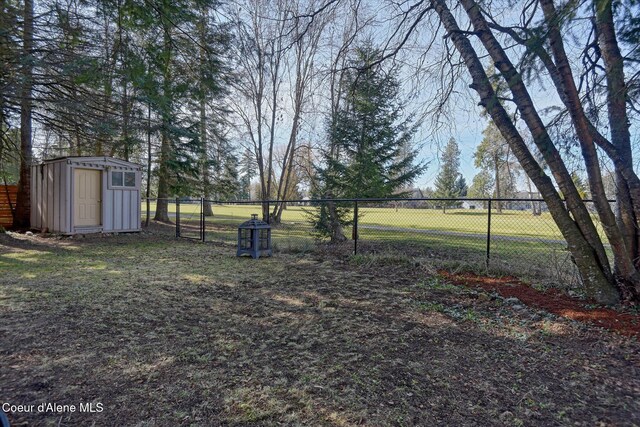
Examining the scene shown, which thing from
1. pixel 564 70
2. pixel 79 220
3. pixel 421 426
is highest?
pixel 564 70

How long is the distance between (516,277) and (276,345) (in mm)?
3705

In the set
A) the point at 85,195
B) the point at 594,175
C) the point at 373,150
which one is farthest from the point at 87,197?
the point at 594,175

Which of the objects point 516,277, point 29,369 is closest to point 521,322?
point 516,277

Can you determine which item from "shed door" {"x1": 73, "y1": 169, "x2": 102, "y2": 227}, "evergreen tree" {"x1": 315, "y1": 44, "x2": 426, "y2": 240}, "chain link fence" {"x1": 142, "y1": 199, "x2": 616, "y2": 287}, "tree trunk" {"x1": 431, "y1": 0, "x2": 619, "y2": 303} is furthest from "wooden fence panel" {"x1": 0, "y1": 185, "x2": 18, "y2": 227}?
"tree trunk" {"x1": 431, "y1": 0, "x2": 619, "y2": 303}

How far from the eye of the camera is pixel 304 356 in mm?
2533

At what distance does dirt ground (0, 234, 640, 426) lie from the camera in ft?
6.16

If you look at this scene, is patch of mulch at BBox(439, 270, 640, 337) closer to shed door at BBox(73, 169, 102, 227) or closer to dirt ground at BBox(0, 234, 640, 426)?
dirt ground at BBox(0, 234, 640, 426)

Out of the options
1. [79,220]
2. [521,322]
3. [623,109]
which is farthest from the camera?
[79,220]

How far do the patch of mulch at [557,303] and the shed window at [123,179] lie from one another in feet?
30.8

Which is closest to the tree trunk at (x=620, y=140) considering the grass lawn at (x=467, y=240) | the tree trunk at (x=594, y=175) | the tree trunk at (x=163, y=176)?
the tree trunk at (x=594, y=175)

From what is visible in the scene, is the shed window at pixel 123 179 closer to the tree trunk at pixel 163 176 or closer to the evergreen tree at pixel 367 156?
the tree trunk at pixel 163 176

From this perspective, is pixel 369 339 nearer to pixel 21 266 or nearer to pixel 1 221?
pixel 21 266

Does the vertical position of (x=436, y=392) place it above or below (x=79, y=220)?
below

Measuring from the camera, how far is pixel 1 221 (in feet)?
35.8
